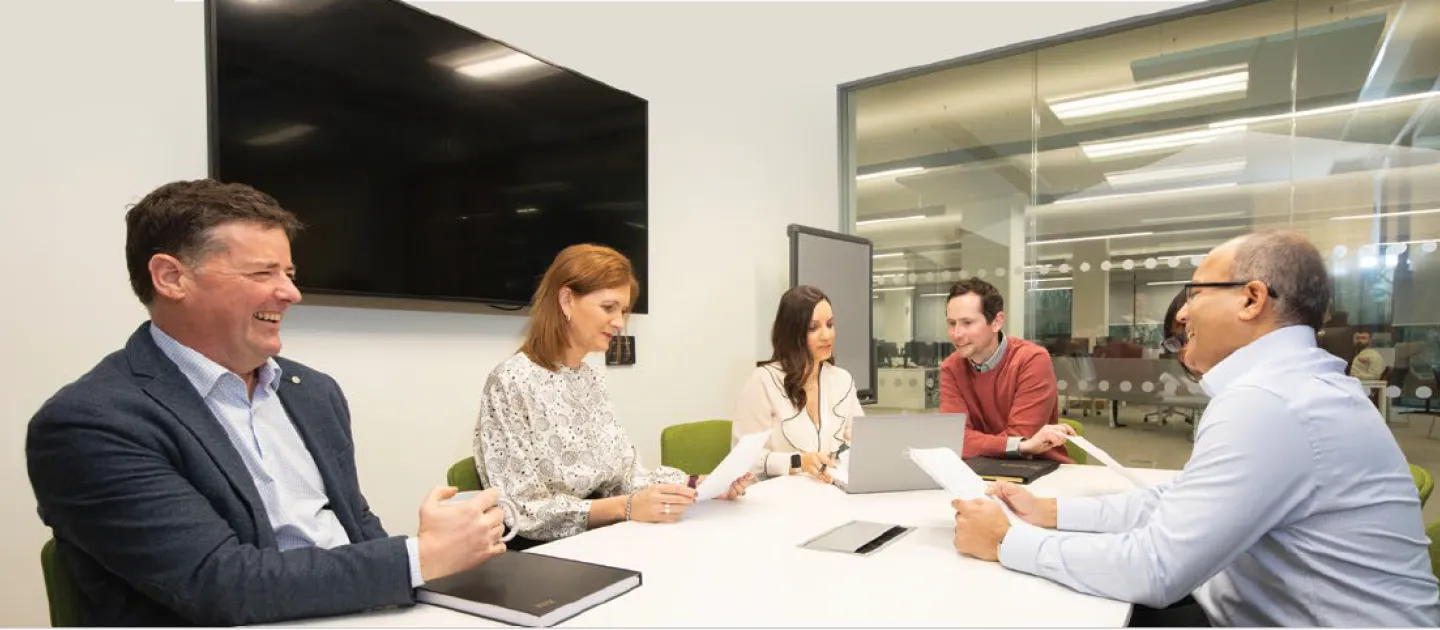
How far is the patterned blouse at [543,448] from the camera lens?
1974 mm

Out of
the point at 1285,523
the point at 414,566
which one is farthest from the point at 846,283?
the point at 414,566

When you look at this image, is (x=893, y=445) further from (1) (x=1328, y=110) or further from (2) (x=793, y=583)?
(1) (x=1328, y=110)

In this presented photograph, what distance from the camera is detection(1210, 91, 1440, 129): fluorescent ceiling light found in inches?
152

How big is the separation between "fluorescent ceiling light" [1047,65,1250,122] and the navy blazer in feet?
15.5

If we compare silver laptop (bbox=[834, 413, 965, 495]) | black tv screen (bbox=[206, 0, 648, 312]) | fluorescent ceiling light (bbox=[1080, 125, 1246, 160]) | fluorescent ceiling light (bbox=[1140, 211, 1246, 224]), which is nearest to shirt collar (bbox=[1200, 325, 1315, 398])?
silver laptop (bbox=[834, 413, 965, 495])

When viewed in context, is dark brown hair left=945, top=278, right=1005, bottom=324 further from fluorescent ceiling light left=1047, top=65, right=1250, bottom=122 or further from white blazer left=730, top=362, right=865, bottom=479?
fluorescent ceiling light left=1047, top=65, right=1250, bottom=122

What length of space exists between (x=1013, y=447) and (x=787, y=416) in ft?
2.82

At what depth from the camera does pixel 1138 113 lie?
454cm

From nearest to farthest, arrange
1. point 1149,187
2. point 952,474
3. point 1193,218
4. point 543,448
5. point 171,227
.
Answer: point 171,227 → point 952,474 → point 543,448 → point 1193,218 → point 1149,187

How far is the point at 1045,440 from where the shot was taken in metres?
2.73

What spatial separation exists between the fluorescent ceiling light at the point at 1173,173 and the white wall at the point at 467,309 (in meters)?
0.96

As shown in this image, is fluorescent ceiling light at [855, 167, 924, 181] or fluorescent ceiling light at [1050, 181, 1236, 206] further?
fluorescent ceiling light at [855, 167, 924, 181]

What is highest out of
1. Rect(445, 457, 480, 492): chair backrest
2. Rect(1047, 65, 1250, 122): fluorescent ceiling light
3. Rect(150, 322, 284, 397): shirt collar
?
Rect(1047, 65, 1250, 122): fluorescent ceiling light

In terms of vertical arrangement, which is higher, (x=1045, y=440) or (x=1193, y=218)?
(x=1193, y=218)
